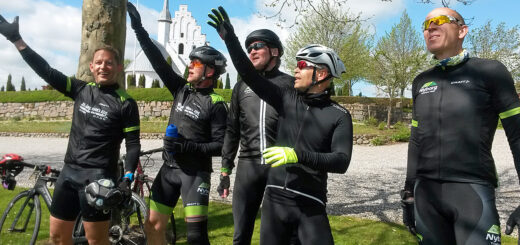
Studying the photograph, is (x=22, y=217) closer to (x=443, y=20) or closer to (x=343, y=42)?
(x=443, y=20)

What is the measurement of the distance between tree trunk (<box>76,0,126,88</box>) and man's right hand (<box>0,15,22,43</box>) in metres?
1.49

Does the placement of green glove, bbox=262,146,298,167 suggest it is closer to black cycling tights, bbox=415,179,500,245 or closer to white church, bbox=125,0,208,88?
black cycling tights, bbox=415,179,500,245

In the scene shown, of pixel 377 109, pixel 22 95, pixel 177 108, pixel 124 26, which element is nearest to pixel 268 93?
pixel 177 108

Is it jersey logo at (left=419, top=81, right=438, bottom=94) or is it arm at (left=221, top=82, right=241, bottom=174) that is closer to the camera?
jersey logo at (left=419, top=81, right=438, bottom=94)

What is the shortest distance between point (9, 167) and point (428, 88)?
4.11m

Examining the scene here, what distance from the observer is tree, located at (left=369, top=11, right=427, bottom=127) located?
95.6 feet

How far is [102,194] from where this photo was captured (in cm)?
329

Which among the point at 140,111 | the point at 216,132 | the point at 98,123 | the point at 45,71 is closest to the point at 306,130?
the point at 216,132

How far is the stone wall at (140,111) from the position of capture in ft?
104

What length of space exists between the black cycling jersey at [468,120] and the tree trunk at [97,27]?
3.62 m

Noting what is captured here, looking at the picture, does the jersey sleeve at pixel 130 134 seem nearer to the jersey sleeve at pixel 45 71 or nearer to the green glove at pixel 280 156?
the jersey sleeve at pixel 45 71

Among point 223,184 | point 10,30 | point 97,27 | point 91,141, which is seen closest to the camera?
point 10,30

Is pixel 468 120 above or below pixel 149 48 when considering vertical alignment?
below

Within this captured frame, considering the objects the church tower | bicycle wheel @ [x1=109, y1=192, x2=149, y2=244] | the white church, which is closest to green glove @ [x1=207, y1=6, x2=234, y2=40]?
bicycle wheel @ [x1=109, y1=192, x2=149, y2=244]
